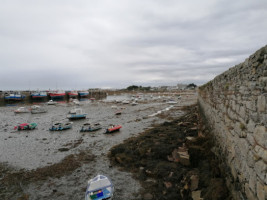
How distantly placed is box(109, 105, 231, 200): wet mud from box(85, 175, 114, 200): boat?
1411 mm

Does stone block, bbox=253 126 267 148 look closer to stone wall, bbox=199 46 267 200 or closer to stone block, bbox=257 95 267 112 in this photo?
stone wall, bbox=199 46 267 200

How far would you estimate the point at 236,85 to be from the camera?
4.57 meters

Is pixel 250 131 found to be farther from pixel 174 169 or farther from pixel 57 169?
pixel 57 169

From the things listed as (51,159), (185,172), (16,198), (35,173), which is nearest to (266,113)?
(185,172)

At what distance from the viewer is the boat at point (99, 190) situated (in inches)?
233

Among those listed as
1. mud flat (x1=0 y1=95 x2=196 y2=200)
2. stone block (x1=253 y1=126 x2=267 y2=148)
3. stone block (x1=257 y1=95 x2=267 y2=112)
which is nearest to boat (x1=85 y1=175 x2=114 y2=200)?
mud flat (x1=0 y1=95 x2=196 y2=200)

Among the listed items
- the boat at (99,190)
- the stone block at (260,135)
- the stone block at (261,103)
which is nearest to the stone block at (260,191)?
the stone block at (260,135)

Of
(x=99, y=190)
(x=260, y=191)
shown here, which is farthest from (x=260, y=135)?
(x=99, y=190)

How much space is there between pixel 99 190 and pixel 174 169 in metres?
3.67

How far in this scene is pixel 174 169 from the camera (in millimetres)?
7715

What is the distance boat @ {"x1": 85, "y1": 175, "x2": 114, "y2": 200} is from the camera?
592 centimetres

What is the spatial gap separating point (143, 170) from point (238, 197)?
4846 mm

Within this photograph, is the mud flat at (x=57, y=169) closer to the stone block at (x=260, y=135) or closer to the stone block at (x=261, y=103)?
the stone block at (x=260, y=135)

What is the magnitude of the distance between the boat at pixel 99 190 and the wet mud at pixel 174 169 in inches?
55.6
